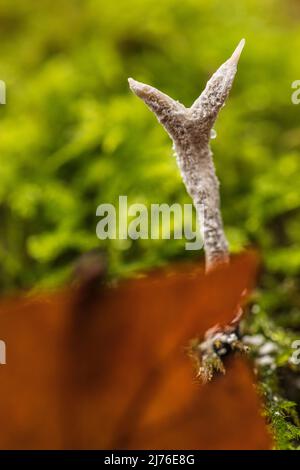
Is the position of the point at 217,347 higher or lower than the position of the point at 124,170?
lower

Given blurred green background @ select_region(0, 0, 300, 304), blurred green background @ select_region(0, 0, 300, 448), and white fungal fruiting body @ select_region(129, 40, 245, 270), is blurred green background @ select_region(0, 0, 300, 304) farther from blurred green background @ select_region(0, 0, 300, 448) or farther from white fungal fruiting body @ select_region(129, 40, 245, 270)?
white fungal fruiting body @ select_region(129, 40, 245, 270)

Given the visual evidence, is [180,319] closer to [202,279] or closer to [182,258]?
[202,279]

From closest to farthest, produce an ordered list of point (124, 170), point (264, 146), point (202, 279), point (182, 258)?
point (202, 279)
point (182, 258)
point (124, 170)
point (264, 146)

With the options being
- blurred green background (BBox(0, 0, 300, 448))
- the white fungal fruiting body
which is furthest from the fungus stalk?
blurred green background (BBox(0, 0, 300, 448))

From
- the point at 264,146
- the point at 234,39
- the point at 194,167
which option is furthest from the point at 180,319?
the point at 234,39

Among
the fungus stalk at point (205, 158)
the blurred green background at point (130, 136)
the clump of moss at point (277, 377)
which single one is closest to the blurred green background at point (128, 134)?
the blurred green background at point (130, 136)
